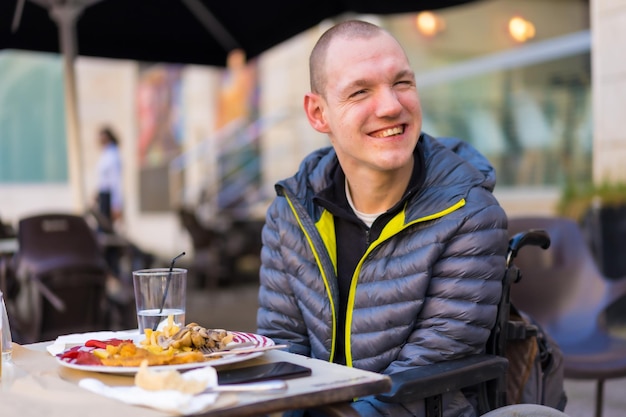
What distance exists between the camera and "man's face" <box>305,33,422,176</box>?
2.33 m

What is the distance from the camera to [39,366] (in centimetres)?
193

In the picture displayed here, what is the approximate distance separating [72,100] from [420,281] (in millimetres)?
5035

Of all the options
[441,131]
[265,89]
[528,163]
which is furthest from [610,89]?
[265,89]

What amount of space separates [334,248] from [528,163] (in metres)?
7.58

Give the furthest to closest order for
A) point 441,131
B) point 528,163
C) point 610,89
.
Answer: point 441,131
point 528,163
point 610,89

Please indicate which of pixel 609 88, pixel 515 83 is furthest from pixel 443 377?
pixel 515 83

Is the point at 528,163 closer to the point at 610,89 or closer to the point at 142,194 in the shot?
the point at 610,89

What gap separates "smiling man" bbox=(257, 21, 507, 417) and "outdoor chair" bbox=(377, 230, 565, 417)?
2.4 inches

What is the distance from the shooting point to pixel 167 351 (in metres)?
1.82

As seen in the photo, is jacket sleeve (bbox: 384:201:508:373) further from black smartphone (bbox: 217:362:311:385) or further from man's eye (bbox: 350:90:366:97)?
black smartphone (bbox: 217:362:311:385)

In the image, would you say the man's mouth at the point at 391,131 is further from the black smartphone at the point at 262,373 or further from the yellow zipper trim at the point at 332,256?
the black smartphone at the point at 262,373

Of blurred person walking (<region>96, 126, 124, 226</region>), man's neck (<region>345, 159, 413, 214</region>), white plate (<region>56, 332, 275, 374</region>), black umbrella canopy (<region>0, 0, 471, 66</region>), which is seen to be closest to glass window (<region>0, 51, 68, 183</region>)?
blurred person walking (<region>96, 126, 124, 226</region>)

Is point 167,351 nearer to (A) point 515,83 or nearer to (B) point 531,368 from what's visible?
(B) point 531,368

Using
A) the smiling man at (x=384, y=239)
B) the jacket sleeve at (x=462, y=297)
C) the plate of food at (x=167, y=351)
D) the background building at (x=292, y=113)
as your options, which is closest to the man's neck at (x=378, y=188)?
the smiling man at (x=384, y=239)
